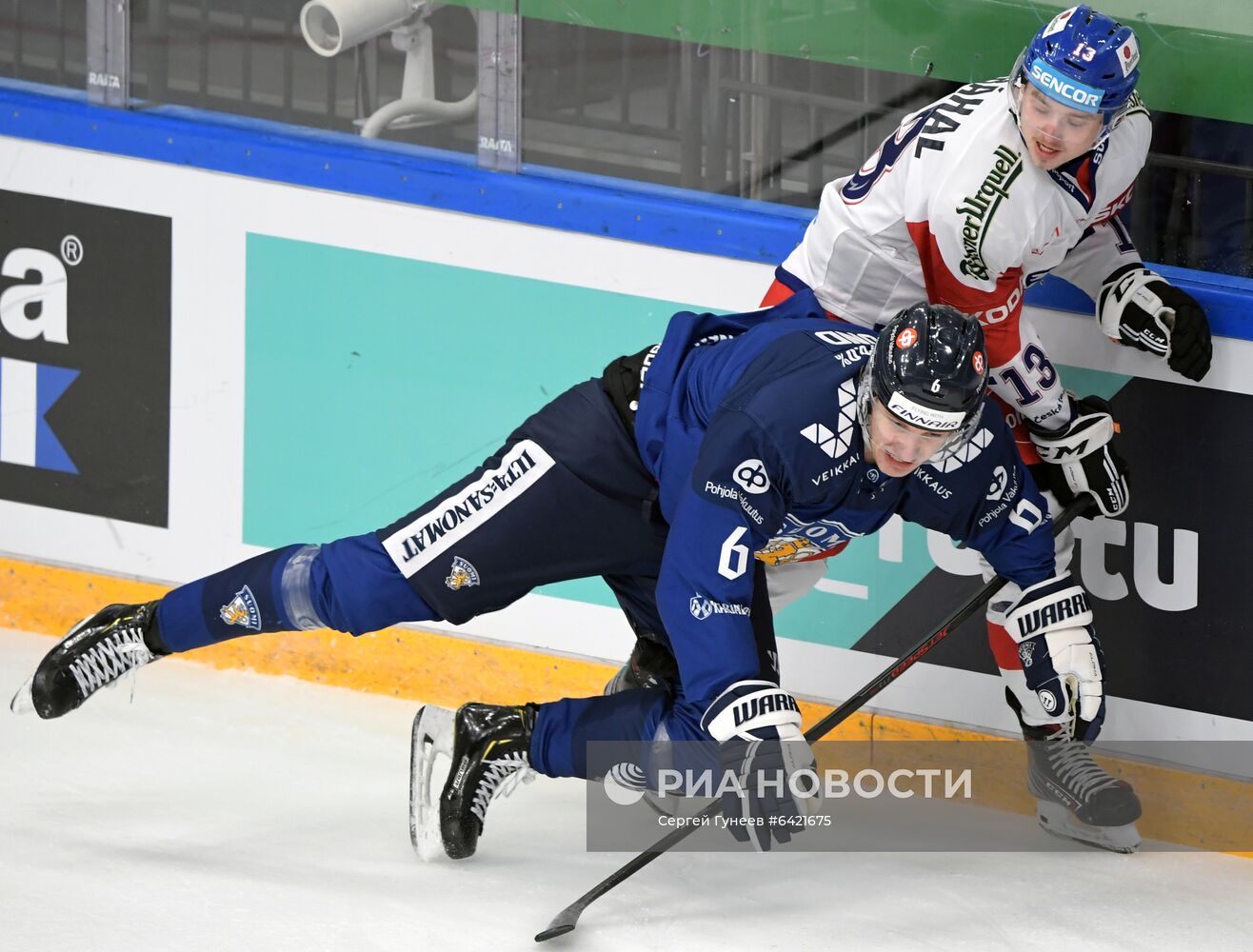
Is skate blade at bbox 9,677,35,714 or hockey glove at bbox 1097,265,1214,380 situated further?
skate blade at bbox 9,677,35,714

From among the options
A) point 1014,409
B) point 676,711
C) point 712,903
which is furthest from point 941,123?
point 712,903

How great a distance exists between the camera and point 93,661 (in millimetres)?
3691

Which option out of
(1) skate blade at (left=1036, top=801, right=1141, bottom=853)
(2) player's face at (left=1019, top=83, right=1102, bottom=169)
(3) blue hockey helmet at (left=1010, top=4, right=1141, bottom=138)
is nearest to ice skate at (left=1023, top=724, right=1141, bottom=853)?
(1) skate blade at (left=1036, top=801, right=1141, bottom=853)

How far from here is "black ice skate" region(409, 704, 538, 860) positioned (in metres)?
3.62

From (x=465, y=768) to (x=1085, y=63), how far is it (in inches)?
63.9

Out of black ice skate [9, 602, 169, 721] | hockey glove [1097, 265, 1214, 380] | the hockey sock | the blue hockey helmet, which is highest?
the blue hockey helmet

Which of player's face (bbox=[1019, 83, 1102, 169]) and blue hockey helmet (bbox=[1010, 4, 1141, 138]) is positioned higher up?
blue hockey helmet (bbox=[1010, 4, 1141, 138])

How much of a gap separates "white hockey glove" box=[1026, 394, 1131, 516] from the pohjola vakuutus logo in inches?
82.1

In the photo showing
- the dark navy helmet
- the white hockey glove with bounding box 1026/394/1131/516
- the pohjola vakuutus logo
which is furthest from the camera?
the pohjola vakuutus logo

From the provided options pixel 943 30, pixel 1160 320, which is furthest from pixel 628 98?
pixel 1160 320

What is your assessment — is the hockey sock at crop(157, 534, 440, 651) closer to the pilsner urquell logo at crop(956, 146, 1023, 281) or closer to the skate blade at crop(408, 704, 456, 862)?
the skate blade at crop(408, 704, 456, 862)

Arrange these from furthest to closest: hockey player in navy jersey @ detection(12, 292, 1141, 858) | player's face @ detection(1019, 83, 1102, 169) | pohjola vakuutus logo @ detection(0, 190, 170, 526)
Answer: pohjola vakuutus logo @ detection(0, 190, 170, 526) < player's face @ detection(1019, 83, 1102, 169) < hockey player in navy jersey @ detection(12, 292, 1141, 858)

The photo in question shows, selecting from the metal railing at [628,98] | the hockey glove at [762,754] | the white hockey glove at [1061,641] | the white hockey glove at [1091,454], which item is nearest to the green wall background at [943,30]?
the metal railing at [628,98]

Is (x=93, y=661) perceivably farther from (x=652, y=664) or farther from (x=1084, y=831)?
(x=1084, y=831)
